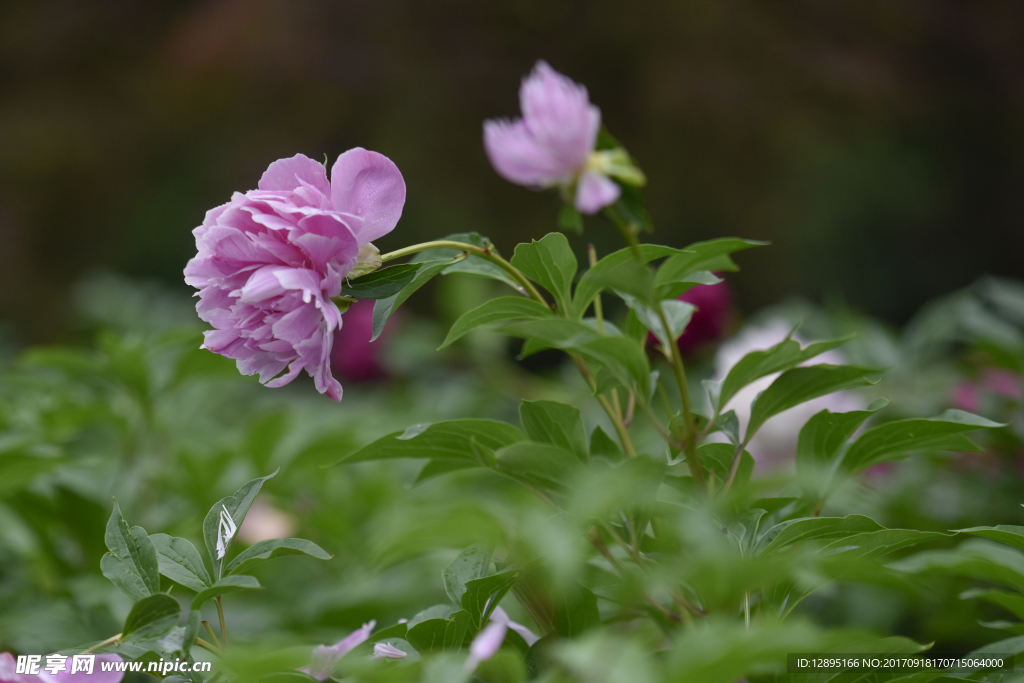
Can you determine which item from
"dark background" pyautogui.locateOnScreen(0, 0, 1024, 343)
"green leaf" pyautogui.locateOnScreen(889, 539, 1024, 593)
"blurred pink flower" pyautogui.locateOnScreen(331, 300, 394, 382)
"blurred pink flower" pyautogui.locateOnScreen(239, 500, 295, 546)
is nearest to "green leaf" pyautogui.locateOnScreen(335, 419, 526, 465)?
"green leaf" pyautogui.locateOnScreen(889, 539, 1024, 593)

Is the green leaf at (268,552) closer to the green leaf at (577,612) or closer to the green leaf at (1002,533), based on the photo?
the green leaf at (577,612)

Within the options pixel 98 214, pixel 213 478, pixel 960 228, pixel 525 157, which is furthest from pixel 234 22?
pixel 960 228

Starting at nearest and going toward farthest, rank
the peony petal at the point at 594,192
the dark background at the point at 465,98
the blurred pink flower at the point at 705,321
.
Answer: the peony petal at the point at 594,192
the blurred pink flower at the point at 705,321
the dark background at the point at 465,98

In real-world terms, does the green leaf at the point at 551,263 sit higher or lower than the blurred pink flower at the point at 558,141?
lower

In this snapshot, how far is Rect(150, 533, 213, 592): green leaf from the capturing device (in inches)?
14.9

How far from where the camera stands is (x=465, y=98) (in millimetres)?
2811

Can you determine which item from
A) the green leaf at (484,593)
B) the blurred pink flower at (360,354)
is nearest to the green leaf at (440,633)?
the green leaf at (484,593)

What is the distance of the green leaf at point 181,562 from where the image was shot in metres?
0.38

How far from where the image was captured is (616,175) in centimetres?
33

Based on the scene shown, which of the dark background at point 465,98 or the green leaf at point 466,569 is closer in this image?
the green leaf at point 466,569

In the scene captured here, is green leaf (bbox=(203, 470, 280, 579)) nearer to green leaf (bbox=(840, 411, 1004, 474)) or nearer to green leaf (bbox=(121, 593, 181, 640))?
green leaf (bbox=(121, 593, 181, 640))

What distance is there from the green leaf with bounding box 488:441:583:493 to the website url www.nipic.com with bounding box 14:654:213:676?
0.18 metres

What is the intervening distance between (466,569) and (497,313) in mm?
142

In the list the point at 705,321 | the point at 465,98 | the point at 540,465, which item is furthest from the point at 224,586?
the point at 465,98
